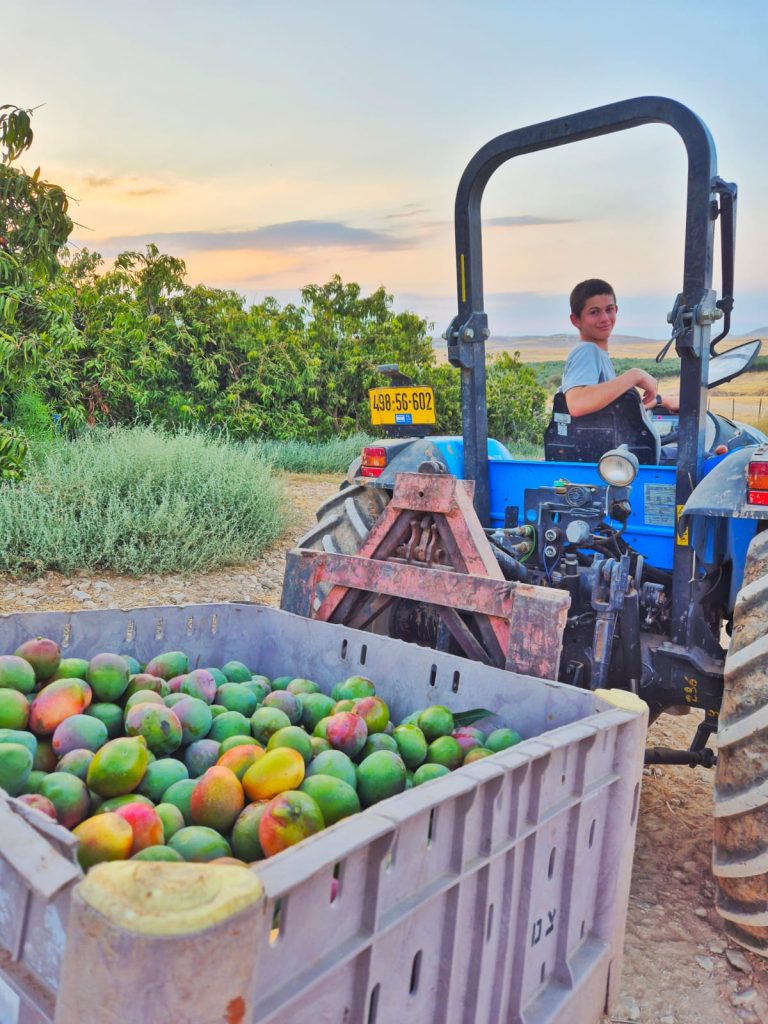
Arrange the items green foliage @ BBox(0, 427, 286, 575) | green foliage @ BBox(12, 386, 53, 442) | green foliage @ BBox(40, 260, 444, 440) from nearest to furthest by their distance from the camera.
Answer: green foliage @ BBox(0, 427, 286, 575), green foliage @ BBox(12, 386, 53, 442), green foliage @ BBox(40, 260, 444, 440)

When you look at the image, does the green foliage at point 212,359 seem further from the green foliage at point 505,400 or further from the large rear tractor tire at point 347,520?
the large rear tractor tire at point 347,520

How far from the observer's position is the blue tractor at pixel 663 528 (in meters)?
2.43

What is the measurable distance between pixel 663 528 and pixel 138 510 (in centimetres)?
527

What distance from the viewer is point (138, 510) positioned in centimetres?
753

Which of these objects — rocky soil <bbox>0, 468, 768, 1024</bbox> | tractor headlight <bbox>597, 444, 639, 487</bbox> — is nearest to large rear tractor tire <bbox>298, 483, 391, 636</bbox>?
tractor headlight <bbox>597, 444, 639, 487</bbox>

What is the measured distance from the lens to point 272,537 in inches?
330

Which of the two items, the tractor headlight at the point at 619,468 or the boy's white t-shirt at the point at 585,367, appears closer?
the tractor headlight at the point at 619,468

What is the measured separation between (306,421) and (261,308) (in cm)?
338

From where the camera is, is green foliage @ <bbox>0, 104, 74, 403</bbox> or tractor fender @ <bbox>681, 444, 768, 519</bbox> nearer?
tractor fender @ <bbox>681, 444, 768, 519</bbox>

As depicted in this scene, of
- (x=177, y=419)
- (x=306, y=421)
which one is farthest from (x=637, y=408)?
(x=306, y=421)

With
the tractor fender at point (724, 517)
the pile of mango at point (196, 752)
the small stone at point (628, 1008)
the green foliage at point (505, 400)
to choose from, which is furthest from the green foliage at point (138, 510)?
the green foliage at point (505, 400)

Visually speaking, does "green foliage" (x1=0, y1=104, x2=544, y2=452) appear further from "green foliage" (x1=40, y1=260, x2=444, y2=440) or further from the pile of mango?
the pile of mango

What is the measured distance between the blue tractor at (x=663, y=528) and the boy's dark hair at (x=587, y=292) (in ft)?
1.51

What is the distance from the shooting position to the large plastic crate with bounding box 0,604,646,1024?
124cm
